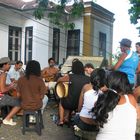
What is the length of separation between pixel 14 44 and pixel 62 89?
1140 cm

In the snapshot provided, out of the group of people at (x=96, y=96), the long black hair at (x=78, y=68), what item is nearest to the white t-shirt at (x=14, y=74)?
the group of people at (x=96, y=96)

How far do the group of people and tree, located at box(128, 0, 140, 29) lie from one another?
7443 mm

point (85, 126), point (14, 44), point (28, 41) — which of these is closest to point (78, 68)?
point (85, 126)

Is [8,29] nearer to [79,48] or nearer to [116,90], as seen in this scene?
[79,48]

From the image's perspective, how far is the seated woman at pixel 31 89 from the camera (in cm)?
778

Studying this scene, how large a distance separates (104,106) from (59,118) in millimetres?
5080

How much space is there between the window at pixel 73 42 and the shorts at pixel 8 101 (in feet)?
44.4

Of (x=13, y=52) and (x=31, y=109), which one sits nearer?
(x=31, y=109)

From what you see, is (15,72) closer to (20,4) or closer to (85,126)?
(85,126)

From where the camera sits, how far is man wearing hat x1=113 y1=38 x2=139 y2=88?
274 inches

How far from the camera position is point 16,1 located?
70.3 feet

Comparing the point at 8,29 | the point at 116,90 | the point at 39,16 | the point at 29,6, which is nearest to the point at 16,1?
the point at 29,6

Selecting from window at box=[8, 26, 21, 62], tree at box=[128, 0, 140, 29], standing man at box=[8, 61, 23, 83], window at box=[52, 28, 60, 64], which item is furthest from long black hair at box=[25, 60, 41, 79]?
window at box=[52, 28, 60, 64]

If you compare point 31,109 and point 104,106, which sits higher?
point 104,106
